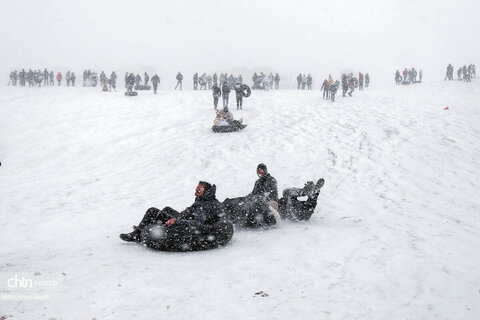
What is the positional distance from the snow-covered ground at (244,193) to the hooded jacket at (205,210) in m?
0.62

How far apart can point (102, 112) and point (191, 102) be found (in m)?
5.11

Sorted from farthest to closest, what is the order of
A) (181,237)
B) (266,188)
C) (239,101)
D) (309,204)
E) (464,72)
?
(464,72)
(239,101)
(266,188)
(309,204)
(181,237)

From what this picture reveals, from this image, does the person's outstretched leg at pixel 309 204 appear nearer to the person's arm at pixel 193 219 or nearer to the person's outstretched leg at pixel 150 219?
the person's arm at pixel 193 219

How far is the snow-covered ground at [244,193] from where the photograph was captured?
3.73 m

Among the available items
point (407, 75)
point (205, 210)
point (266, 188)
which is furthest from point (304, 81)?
point (205, 210)

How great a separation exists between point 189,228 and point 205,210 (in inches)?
18.6

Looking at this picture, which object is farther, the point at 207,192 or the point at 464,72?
the point at 464,72

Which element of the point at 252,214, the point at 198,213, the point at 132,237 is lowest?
the point at 132,237

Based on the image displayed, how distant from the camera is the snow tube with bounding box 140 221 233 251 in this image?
17.6 ft

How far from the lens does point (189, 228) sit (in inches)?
213

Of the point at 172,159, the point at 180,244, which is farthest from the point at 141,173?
the point at 180,244

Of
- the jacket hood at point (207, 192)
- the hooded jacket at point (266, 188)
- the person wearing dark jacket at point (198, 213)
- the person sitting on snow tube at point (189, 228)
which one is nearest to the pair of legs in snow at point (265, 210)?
the hooded jacket at point (266, 188)

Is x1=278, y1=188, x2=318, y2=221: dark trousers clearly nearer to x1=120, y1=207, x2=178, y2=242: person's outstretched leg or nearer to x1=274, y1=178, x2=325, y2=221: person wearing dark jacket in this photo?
x1=274, y1=178, x2=325, y2=221: person wearing dark jacket

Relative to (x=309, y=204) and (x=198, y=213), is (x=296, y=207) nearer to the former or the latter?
(x=309, y=204)
